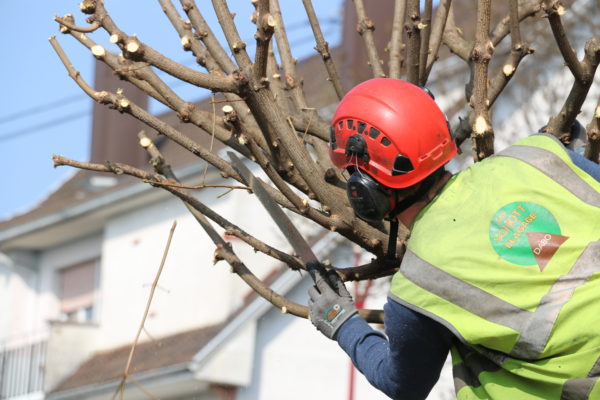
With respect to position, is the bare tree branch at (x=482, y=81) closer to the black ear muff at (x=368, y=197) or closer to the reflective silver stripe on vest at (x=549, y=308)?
the black ear muff at (x=368, y=197)

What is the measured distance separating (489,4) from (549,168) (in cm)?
82

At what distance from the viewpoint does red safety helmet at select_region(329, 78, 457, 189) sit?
359 cm

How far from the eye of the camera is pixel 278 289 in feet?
48.8

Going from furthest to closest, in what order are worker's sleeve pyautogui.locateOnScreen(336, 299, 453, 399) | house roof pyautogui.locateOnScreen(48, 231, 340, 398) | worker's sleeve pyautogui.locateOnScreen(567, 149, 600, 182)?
1. house roof pyautogui.locateOnScreen(48, 231, 340, 398)
2. worker's sleeve pyautogui.locateOnScreen(567, 149, 600, 182)
3. worker's sleeve pyautogui.locateOnScreen(336, 299, 453, 399)

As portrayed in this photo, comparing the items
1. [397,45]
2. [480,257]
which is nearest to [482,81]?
[480,257]

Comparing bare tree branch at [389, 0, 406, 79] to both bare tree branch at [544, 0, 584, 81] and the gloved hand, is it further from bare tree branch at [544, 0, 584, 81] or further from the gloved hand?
the gloved hand

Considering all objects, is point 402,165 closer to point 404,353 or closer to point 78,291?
point 404,353

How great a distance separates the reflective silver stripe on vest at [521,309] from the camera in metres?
3.15

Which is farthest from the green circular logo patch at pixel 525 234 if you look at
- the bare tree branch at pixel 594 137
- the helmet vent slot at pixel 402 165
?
the bare tree branch at pixel 594 137

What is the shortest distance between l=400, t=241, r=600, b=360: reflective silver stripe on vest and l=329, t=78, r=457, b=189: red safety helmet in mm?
443

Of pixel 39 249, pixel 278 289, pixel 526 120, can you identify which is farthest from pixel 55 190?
pixel 526 120

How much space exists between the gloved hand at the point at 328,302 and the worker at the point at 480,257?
214mm

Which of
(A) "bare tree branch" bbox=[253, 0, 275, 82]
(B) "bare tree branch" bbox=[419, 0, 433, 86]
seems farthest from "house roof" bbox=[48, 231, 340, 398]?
(A) "bare tree branch" bbox=[253, 0, 275, 82]

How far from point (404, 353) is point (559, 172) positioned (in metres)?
0.71
